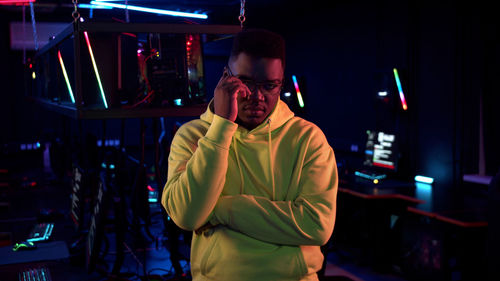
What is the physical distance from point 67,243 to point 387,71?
4434 mm

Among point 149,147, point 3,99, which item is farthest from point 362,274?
point 3,99

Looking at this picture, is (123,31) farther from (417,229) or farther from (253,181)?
(417,229)

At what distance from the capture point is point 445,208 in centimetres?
418

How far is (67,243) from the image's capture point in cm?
304

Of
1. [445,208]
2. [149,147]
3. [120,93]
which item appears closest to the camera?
[120,93]

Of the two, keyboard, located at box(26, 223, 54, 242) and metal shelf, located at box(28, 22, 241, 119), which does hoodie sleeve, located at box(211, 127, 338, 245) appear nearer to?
metal shelf, located at box(28, 22, 241, 119)

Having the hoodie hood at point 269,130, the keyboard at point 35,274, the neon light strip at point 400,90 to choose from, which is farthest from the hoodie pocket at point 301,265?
the neon light strip at point 400,90

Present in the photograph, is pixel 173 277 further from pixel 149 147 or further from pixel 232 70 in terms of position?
pixel 149 147

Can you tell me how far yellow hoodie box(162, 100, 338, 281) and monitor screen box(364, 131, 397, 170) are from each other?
14.5 feet

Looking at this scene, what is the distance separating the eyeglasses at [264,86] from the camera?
53.4 inches

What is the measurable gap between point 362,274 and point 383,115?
2214 millimetres

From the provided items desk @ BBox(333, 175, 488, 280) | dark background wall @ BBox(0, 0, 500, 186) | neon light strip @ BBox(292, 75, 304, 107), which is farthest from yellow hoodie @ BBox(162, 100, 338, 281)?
neon light strip @ BBox(292, 75, 304, 107)

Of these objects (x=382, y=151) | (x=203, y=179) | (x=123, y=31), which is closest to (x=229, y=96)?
(x=203, y=179)

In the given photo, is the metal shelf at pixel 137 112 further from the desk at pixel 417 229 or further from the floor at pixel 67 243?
the desk at pixel 417 229
